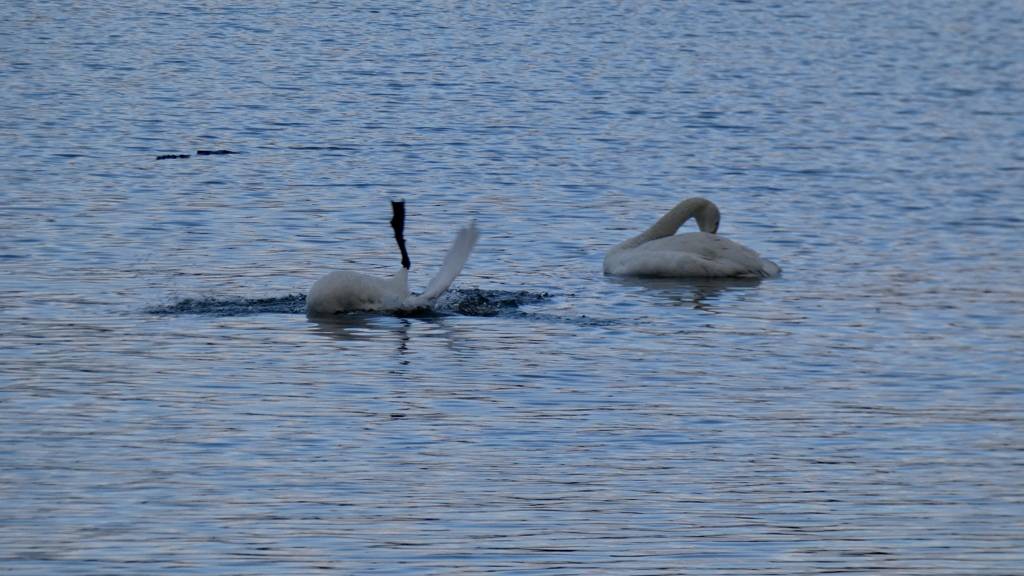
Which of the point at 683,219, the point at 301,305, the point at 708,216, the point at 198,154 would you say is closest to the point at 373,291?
the point at 301,305

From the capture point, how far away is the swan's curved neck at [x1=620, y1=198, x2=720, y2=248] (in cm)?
1744

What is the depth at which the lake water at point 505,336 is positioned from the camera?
8430 mm

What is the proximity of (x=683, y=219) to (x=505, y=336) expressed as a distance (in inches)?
202

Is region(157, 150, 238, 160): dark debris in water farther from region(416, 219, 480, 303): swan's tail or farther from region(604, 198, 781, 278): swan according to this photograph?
region(416, 219, 480, 303): swan's tail

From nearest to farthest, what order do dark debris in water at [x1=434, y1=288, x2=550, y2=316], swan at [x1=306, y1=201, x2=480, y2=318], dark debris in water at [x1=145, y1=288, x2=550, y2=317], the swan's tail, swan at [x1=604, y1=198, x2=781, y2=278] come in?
swan at [x1=306, y1=201, x2=480, y2=318] < dark debris in water at [x1=145, y1=288, x2=550, y2=317] < the swan's tail < dark debris in water at [x1=434, y1=288, x2=550, y2=316] < swan at [x1=604, y1=198, x2=781, y2=278]

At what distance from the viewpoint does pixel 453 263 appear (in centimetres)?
1441

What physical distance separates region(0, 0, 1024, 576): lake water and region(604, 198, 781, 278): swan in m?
0.26

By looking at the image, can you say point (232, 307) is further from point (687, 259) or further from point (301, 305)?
point (687, 259)

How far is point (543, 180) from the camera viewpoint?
2209 centimetres

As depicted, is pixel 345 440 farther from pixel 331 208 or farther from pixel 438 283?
pixel 331 208

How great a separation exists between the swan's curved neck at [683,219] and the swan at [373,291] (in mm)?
3137

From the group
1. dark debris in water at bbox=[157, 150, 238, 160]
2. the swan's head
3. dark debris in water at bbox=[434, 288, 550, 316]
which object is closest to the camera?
dark debris in water at bbox=[434, 288, 550, 316]

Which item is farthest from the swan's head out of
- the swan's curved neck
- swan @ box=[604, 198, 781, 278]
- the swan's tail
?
the swan's tail

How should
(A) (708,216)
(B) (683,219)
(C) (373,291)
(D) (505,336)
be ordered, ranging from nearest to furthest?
(D) (505,336) → (C) (373,291) → (B) (683,219) → (A) (708,216)
